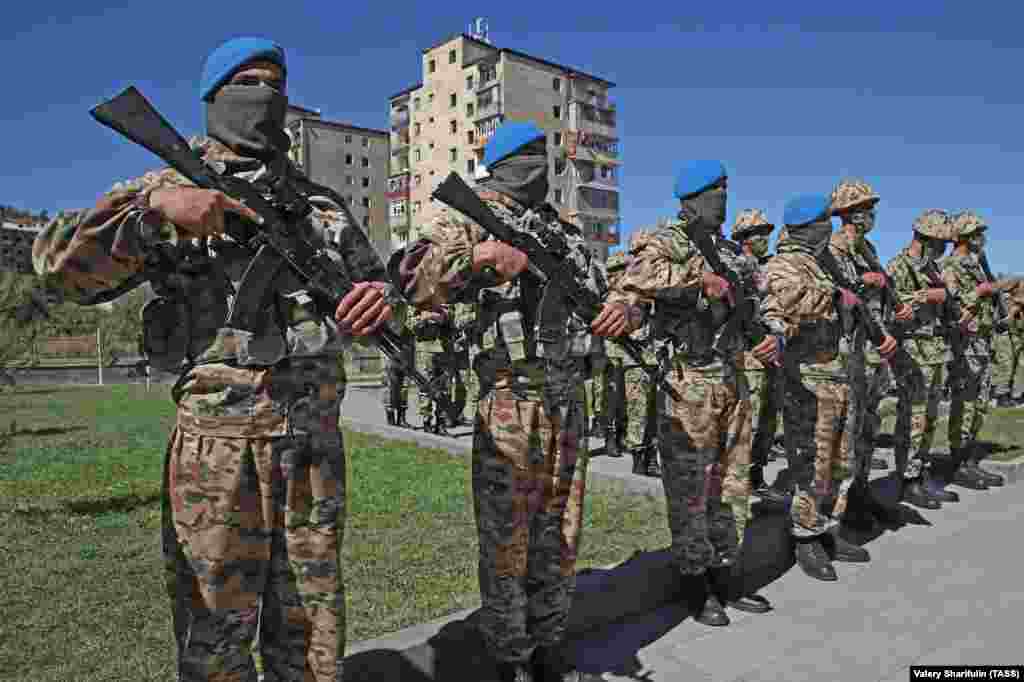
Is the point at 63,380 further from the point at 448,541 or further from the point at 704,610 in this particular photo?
the point at 704,610

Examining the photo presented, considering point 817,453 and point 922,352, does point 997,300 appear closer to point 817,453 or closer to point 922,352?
point 922,352

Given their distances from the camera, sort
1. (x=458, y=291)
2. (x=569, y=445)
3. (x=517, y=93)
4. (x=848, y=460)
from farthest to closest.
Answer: (x=517, y=93) → (x=848, y=460) → (x=569, y=445) → (x=458, y=291)

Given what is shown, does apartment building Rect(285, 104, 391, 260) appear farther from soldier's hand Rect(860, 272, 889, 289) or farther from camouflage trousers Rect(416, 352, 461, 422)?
soldier's hand Rect(860, 272, 889, 289)

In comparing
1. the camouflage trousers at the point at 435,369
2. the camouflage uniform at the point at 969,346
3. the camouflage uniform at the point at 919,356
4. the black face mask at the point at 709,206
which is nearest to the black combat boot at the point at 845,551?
the camouflage uniform at the point at 919,356

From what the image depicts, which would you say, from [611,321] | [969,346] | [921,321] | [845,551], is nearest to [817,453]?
[845,551]

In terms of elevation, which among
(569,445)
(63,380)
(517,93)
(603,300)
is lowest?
(63,380)

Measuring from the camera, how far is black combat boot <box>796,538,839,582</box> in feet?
16.3

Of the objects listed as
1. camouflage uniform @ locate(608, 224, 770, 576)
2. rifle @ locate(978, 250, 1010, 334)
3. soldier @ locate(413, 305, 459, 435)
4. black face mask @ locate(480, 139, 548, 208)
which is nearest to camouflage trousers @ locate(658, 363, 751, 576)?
camouflage uniform @ locate(608, 224, 770, 576)

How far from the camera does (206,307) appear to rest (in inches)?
90.0

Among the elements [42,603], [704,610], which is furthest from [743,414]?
[42,603]

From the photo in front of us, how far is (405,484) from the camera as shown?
7.86m

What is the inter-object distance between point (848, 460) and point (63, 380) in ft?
105

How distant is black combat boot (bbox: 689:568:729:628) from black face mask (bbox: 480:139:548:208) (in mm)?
2461

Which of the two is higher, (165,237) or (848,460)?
(165,237)
